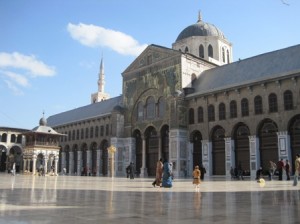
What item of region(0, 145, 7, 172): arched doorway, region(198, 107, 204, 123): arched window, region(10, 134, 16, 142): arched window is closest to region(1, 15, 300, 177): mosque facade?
region(198, 107, 204, 123): arched window

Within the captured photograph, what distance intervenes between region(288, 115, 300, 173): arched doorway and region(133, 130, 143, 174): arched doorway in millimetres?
18835

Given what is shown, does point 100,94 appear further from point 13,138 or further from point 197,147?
point 197,147

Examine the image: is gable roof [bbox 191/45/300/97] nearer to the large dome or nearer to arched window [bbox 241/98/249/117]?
arched window [bbox 241/98/249/117]

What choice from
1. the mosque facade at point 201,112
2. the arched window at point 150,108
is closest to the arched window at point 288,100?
the mosque facade at point 201,112

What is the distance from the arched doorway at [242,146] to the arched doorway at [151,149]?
10349mm

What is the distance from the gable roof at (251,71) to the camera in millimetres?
31047

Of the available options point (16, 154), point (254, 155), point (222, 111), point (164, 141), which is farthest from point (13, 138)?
point (254, 155)

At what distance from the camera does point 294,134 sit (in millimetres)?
28719

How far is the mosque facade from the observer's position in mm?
30172

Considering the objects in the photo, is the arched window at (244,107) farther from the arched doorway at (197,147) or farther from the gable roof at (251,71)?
the arched doorway at (197,147)

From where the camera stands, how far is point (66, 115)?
213 ft

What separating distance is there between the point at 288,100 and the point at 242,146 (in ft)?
20.2

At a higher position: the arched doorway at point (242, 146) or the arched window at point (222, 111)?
the arched window at point (222, 111)

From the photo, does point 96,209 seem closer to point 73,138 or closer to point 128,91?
point 128,91
